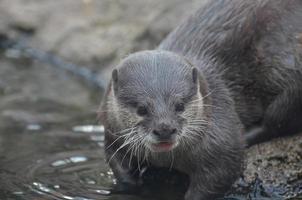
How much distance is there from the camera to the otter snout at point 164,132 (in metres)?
3.85

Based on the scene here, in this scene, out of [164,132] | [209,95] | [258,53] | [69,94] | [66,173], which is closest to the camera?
[164,132]

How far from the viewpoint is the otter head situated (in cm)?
393

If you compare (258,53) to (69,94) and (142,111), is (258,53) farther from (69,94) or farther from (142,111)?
(69,94)

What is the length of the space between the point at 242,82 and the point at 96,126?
1524 mm

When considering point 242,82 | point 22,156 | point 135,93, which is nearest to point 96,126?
point 22,156

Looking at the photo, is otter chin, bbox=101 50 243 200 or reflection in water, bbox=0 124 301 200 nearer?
otter chin, bbox=101 50 243 200

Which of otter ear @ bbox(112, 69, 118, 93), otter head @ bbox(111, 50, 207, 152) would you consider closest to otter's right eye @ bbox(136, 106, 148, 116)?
otter head @ bbox(111, 50, 207, 152)

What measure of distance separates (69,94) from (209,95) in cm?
271

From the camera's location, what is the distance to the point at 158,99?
13.2ft

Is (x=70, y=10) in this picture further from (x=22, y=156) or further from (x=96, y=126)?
(x=22, y=156)

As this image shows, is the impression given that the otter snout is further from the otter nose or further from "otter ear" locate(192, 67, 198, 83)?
"otter ear" locate(192, 67, 198, 83)

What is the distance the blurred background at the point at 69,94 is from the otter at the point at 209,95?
209mm

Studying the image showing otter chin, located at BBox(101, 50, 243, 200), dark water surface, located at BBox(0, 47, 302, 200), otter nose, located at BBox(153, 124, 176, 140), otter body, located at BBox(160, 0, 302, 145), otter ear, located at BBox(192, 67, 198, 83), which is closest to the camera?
otter nose, located at BBox(153, 124, 176, 140)

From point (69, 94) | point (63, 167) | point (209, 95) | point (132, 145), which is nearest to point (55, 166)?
point (63, 167)
